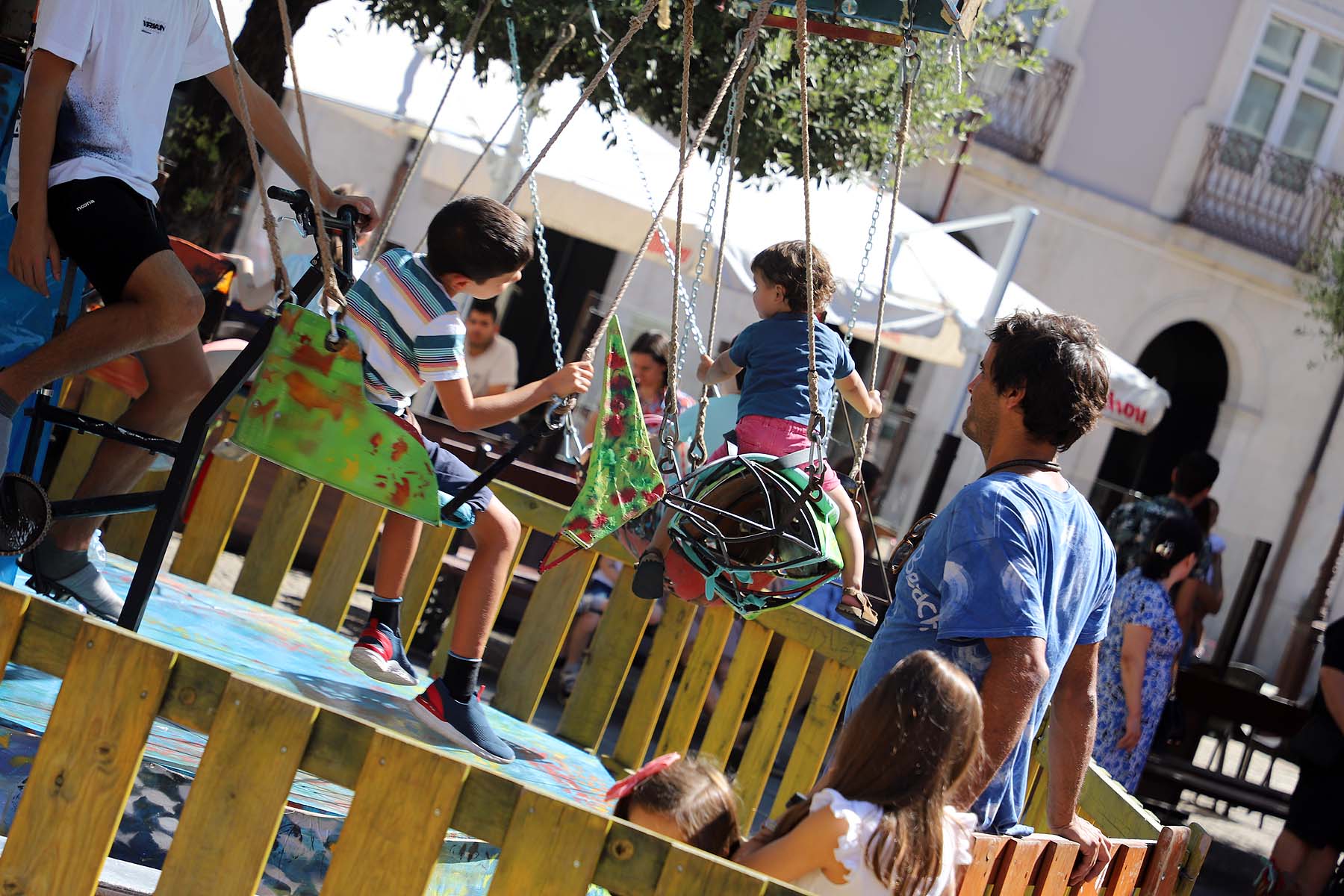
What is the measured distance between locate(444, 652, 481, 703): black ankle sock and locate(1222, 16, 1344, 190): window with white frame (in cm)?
1630

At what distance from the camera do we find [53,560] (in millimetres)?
3400

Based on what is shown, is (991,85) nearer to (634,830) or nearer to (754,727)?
(754,727)

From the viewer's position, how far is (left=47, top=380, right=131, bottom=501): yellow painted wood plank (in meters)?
4.78

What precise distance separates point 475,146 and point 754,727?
5.12m

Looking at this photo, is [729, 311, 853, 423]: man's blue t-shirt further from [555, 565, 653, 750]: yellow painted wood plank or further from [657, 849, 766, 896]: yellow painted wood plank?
[657, 849, 766, 896]: yellow painted wood plank

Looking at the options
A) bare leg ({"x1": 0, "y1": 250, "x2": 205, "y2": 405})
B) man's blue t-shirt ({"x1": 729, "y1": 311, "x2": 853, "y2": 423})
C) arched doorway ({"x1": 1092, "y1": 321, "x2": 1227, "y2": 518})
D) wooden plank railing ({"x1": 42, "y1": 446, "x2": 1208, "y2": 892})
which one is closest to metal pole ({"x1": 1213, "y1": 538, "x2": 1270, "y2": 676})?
arched doorway ({"x1": 1092, "y1": 321, "x2": 1227, "y2": 518})

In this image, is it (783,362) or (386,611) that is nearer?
(386,611)

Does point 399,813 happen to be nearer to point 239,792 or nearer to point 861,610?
point 239,792

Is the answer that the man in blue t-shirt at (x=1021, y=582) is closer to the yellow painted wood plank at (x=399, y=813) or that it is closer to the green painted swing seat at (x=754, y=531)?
the green painted swing seat at (x=754, y=531)

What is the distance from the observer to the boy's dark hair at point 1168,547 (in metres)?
5.88

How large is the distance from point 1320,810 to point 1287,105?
46.7 ft

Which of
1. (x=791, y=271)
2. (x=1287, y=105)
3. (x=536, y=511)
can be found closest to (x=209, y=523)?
(x=536, y=511)

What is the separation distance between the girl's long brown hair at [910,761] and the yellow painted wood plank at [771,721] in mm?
2232

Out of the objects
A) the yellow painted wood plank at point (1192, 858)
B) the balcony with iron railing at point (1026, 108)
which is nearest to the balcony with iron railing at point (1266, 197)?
the balcony with iron railing at point (1026, 108)
